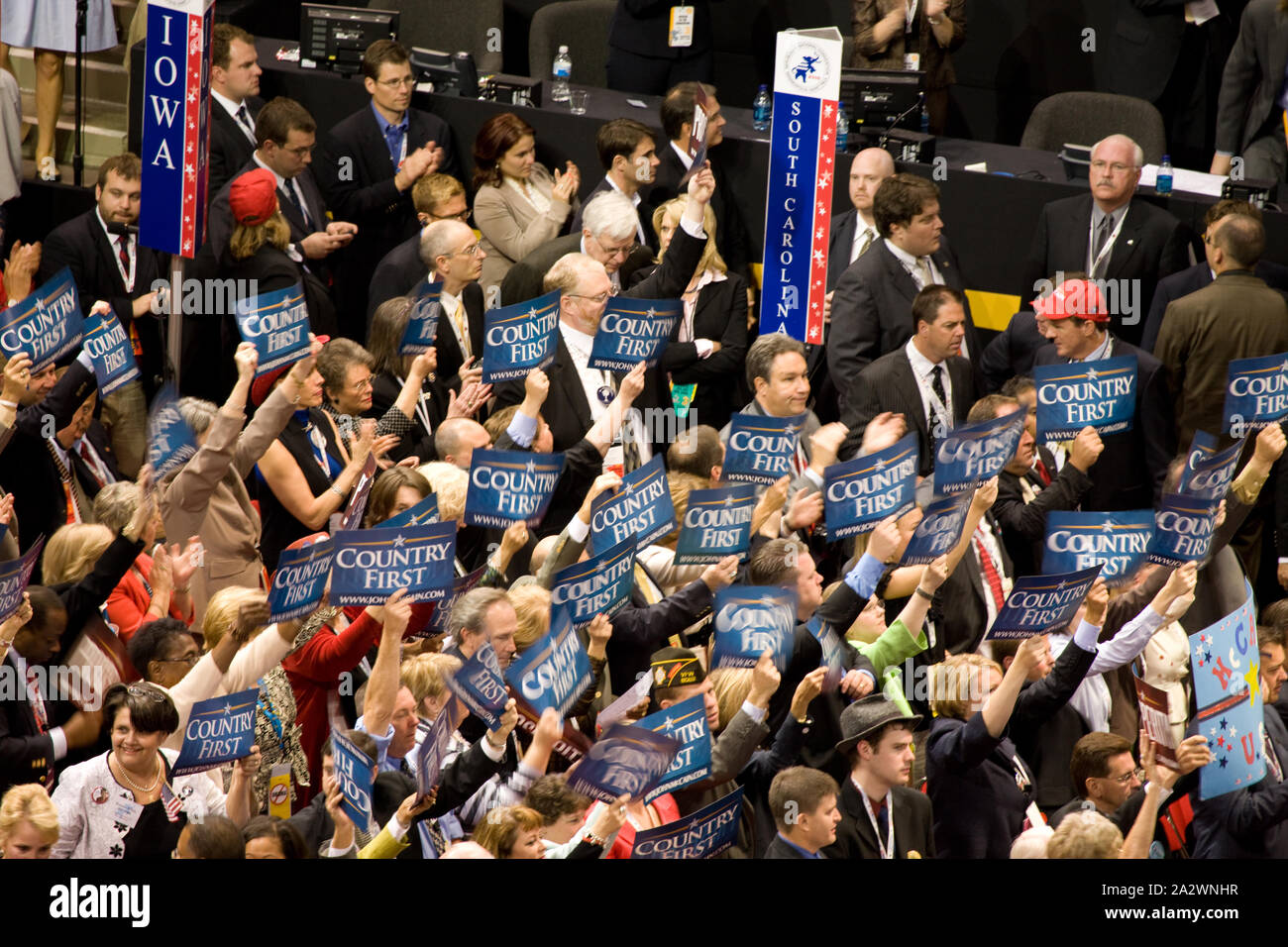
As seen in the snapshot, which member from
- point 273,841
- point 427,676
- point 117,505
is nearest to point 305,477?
point 117,505

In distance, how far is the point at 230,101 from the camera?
29.7ft

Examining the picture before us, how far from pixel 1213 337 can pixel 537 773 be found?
3.93 metres

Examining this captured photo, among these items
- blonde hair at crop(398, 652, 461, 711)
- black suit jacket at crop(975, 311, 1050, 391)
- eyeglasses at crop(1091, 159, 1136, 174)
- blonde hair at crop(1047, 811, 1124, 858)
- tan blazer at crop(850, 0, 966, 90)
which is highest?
tan blazer at crop(850, 0, 966, 90)

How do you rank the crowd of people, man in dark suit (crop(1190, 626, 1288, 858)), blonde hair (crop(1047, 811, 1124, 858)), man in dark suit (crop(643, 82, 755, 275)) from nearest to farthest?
1. blonde hair (crop(1047, 811, 1124, 858))
2. the crowd of people
3. man in dark suit (crop(1190, 626, 1288, 858))
4. man in dark suit (crop(643, 82, 755, 275))

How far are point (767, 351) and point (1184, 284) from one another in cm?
206

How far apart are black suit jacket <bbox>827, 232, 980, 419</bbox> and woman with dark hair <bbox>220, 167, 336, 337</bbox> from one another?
2172 mm

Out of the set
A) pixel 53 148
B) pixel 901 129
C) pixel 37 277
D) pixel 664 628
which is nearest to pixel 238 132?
pixel 37 277

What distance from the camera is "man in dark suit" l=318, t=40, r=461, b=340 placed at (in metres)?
9.25

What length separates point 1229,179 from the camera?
28.3 ft

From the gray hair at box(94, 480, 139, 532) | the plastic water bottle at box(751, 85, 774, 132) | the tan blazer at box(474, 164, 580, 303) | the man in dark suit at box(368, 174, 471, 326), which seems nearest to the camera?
the gray hair at box(94, 480, 139, 532)

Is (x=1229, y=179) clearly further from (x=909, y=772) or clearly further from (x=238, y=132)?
(x=238, y=132)

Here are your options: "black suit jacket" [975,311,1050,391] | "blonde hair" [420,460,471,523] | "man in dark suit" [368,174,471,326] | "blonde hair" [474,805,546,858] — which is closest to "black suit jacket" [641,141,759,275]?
"man in dark suit" [368,174,471,326]

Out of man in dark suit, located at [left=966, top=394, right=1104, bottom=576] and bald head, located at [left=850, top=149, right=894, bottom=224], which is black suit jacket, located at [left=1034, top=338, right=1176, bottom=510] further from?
bald head, located at [left=850, top=149, right=894, bottom=224]

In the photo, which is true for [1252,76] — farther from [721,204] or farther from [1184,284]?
[721,204]
